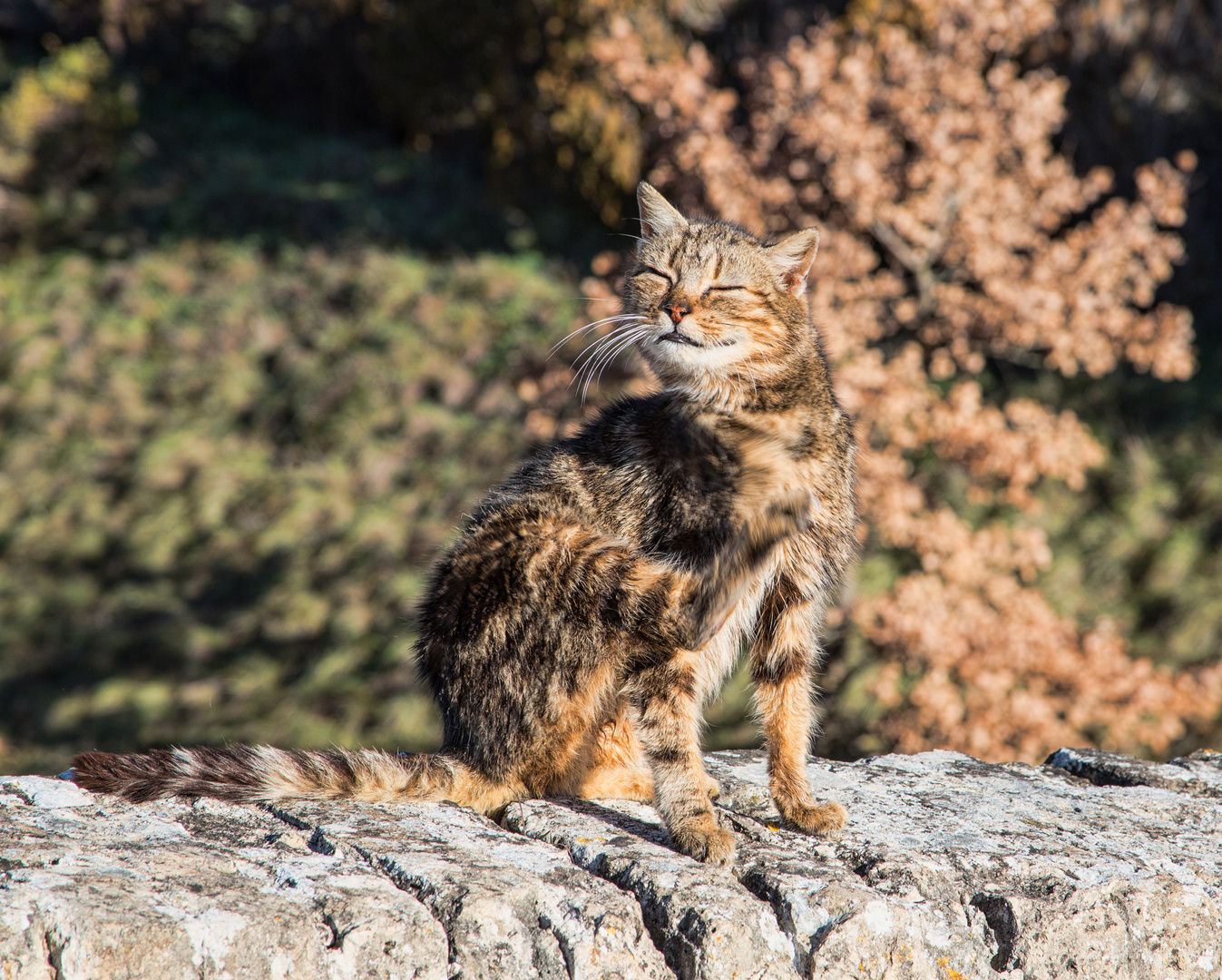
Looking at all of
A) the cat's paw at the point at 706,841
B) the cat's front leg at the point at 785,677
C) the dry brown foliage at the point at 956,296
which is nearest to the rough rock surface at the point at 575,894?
the cat's paw at the point at 706,841

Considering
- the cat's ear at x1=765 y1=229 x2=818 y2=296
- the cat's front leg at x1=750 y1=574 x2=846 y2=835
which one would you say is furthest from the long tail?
the cat's ear at x1=765 y1=229 x2=818 y2=296

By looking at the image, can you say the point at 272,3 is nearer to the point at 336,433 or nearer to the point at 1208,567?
the point at 336,433

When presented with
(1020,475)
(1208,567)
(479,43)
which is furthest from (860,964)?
A: (479,43)

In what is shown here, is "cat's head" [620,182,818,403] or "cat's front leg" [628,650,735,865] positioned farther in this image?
"cat's head" [620,182,818,403]

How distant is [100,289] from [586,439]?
409 inches

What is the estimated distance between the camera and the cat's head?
288 cm

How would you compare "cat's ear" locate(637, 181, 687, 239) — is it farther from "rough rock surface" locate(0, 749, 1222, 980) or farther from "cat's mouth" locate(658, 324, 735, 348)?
"rough rock surface" locate(0, 749, 1222, 980)

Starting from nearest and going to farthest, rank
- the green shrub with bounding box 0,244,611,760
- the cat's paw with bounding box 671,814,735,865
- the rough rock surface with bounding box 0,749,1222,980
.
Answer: the rough rock surface with bounding box 0,749,1222,980 < the cat's paw with bounding box 671,814,735,865 < the green shrub with bounding box 0,244,611,760

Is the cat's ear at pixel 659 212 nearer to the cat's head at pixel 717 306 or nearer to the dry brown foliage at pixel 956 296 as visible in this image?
the cat's head at pixel 717 306

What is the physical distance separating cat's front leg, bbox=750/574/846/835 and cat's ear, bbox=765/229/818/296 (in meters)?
0.93

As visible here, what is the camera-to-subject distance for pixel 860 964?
84.4 inches

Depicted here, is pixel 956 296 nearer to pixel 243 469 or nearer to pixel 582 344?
pixel 582 344

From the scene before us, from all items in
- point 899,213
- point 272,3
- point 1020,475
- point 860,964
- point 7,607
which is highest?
point 272,3

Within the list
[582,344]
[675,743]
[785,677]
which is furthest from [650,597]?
[582,344]
